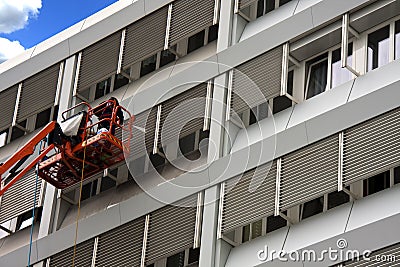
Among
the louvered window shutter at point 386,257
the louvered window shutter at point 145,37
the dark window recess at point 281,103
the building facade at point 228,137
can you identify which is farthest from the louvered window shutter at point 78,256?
the louvered window shutter at point 386,257

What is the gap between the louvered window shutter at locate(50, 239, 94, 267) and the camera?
129 feet

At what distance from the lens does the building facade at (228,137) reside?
1323 inches

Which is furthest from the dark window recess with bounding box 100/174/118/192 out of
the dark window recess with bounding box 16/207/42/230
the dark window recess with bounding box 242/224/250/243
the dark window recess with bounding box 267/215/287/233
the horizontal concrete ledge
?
the dark window recess with bounding box 267/215/287/233

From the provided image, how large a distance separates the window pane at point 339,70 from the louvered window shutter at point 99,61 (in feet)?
28.1

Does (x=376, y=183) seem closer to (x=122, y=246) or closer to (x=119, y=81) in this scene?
(x=122, y=246)

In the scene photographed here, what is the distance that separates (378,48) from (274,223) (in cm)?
606

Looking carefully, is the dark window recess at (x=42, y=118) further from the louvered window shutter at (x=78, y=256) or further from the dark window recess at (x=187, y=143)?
the dark window recess at (x=187, y=143)

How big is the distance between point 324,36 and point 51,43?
12.7 meters

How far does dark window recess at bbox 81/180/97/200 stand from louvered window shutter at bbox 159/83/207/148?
3.81m

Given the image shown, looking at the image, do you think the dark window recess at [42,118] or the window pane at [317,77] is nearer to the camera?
the window pane at [317,77]

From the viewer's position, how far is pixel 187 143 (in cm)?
3938

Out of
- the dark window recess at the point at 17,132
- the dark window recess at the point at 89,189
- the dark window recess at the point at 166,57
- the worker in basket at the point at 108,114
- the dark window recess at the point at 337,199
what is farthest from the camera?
the dark window recess at the point at 17,132

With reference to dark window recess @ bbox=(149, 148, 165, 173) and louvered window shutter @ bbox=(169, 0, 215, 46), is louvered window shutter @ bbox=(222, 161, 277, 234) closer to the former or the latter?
dark window recess @ bbox=(149, 148, 165, 173)

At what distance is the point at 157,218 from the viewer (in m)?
37.8
